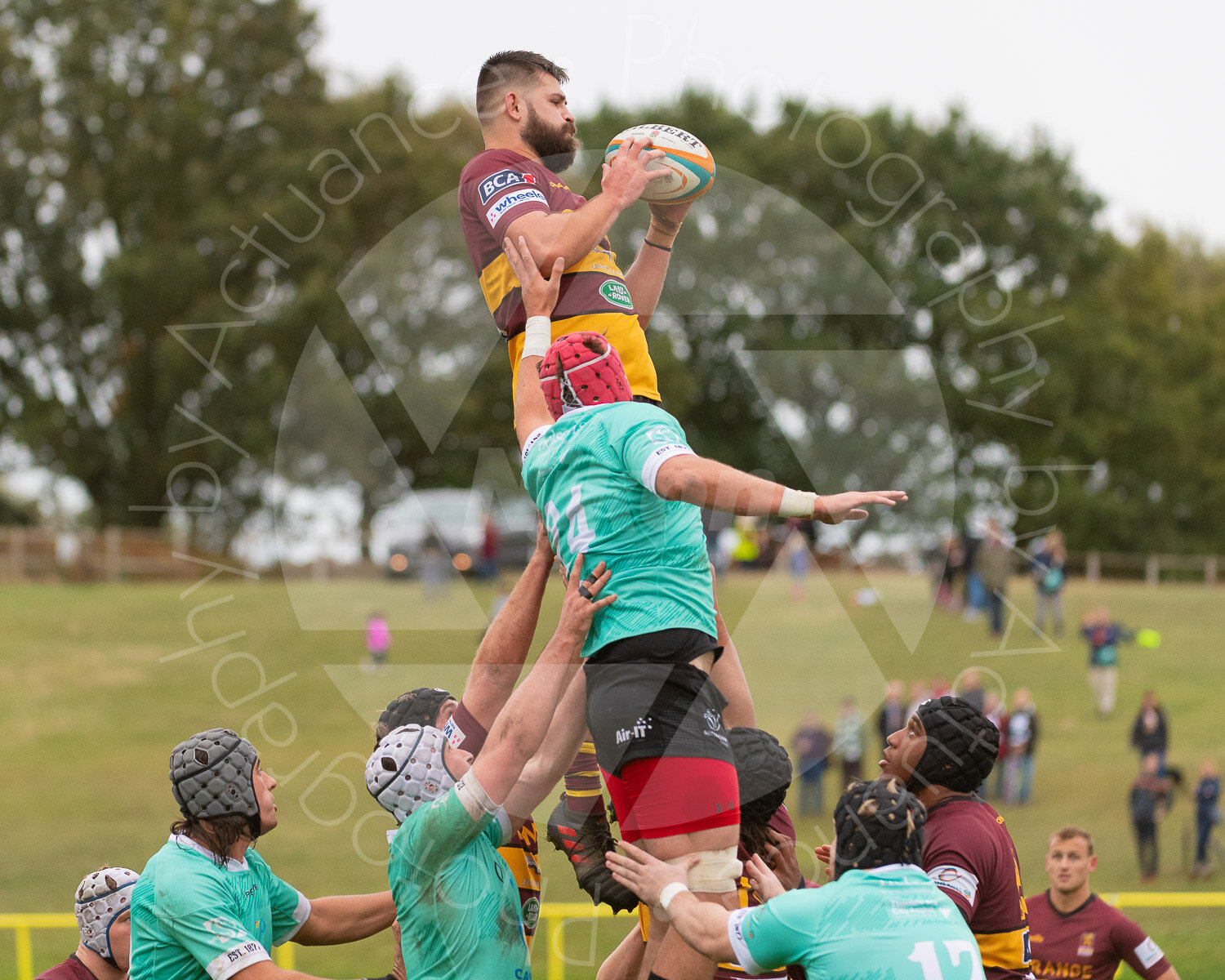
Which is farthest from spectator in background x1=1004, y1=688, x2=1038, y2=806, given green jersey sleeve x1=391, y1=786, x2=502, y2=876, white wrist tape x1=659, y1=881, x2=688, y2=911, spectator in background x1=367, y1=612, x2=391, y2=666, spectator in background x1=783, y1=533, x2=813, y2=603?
green jersey sleeve x1=391, y1=786, x2=502, y2=876

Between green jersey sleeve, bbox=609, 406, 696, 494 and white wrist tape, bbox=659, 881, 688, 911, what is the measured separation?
126cm

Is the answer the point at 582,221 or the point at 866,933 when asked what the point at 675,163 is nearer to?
the point at 582,221

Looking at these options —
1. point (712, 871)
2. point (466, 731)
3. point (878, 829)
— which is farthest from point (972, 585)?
point (878, 829)

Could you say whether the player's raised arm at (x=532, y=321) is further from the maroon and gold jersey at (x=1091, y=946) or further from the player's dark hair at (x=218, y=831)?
the maroon and gold jersey at (x=1091, y=946)

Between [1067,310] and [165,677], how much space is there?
28436 mm

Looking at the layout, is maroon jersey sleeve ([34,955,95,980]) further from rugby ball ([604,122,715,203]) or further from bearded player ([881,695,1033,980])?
rugby ball ([604,122,715,203])

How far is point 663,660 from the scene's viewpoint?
14.4ft

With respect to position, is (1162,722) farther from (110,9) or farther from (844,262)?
(110,9)

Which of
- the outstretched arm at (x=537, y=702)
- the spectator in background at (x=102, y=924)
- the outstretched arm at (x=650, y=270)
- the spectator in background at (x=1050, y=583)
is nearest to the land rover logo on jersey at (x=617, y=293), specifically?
the outstretched arm at (x=650, y=270)

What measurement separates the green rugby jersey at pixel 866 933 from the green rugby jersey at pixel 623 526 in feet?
3.31

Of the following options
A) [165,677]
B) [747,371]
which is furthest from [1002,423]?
[165,677]

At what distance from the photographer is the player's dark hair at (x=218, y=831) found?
4.74 m

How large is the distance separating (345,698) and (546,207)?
955 inches

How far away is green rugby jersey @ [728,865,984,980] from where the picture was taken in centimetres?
375
